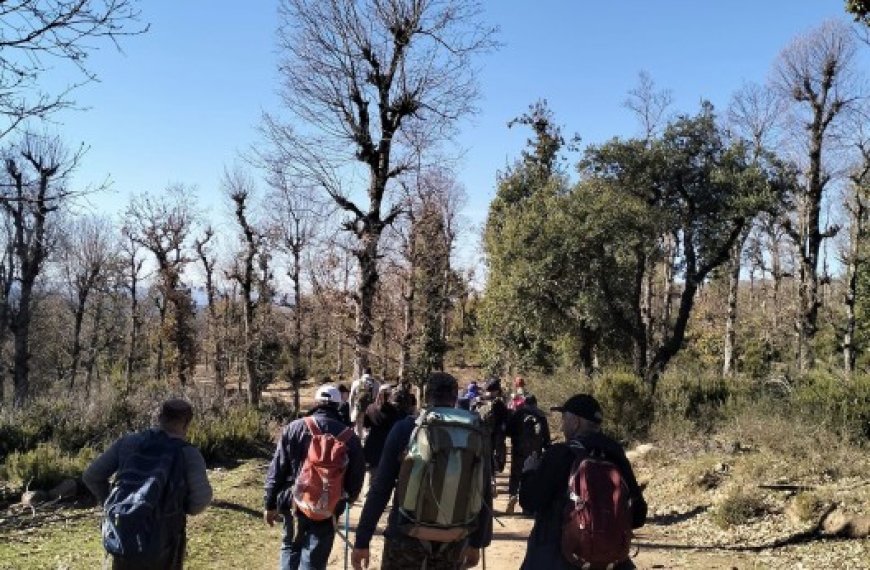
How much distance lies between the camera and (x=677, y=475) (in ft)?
35.6

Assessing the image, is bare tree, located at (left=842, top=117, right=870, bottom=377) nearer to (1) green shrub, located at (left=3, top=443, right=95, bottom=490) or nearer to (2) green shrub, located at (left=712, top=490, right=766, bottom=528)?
(2) green shrub, located at (left=712, top=490, right=766, bottom=528)

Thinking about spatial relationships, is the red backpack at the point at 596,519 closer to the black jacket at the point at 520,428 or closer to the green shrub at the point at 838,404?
the black jacket at the point at 520,428

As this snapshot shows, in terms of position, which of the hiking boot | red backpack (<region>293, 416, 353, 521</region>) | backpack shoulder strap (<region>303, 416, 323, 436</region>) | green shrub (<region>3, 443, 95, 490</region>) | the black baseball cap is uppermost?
the black baseball cap

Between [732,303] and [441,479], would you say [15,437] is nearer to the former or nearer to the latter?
[441,479]

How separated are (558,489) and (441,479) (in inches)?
25.1

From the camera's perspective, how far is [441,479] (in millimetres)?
3617

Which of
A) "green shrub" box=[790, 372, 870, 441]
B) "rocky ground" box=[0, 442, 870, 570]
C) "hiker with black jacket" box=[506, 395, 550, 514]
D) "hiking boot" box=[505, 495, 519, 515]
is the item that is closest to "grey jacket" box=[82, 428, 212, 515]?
"rocky ground" box=[0, 442, 870, 570]

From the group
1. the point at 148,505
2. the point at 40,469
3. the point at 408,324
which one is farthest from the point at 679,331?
the point at 148,505

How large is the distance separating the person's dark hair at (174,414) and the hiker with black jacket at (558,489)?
6.45ft

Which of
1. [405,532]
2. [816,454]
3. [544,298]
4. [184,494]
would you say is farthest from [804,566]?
[544,298]

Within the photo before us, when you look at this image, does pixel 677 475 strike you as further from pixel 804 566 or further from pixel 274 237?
pixel 274 237

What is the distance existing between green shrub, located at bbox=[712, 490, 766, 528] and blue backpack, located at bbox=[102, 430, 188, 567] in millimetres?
7194

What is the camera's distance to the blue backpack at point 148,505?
3568 mm

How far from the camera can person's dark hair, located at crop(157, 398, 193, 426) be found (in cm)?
389
